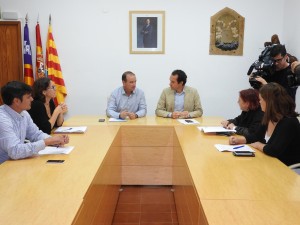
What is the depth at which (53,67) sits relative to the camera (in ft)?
14.7

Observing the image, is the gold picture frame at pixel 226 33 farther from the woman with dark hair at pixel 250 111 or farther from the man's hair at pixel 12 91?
the man's hair at pixel 12 91

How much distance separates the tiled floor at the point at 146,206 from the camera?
260 centimetres

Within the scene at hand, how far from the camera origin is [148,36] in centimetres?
451

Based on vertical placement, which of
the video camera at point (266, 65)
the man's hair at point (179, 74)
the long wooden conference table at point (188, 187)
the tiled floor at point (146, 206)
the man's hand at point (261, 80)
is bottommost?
the tiled floor at point (146, 206)

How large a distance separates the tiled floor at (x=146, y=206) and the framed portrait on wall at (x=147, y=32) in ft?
7.26

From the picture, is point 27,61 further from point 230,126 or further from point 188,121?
point 230,126

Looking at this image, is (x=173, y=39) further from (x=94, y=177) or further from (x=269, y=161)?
(x=94, y=177)

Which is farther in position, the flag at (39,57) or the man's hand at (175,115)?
the flag at (39,57)

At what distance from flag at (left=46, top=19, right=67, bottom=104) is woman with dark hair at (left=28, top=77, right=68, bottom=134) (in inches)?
58.0

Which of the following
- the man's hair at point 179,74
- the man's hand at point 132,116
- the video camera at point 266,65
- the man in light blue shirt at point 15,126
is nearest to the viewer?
the man in light blue shirt at point 15,126

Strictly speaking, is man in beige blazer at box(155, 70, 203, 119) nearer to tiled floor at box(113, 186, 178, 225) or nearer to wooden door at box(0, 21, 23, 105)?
tiled floor at box(113, 186, 178, 225)

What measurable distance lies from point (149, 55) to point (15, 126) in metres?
2.87

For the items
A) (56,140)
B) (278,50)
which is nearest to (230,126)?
(278,50)

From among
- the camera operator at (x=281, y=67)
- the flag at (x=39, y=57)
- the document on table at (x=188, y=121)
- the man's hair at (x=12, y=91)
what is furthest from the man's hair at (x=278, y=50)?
the flag at (x=39, y=57)
